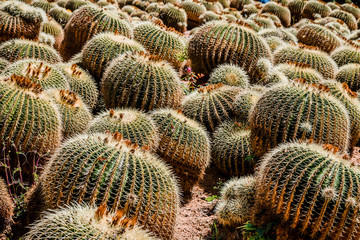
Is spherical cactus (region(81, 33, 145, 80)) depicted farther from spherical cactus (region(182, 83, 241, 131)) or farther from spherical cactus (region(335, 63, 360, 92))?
spherical cactus (region(335, 63, 360, 92))

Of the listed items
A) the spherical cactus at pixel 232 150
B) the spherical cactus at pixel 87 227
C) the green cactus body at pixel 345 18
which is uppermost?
the spherical cactus at pixel 87 227

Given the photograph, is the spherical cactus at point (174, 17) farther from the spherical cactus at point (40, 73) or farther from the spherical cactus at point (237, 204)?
the spherical cactus at point (237, 204)

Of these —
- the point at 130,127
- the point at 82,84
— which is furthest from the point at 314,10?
the point at 130,127

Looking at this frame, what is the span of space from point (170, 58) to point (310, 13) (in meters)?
10.4

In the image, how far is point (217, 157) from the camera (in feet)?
16.7

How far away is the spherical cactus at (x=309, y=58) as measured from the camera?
21.6 feet

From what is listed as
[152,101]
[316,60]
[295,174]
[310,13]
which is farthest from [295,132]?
[310,13]

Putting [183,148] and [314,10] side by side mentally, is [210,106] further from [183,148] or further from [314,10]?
[314,10]

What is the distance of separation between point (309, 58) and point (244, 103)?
195 cm

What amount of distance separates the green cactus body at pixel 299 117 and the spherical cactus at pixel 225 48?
2.37 meters

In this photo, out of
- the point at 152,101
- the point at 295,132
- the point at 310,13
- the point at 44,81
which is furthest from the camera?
the point at 310,13

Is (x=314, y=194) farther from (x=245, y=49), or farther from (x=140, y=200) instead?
(x=245, y=49)

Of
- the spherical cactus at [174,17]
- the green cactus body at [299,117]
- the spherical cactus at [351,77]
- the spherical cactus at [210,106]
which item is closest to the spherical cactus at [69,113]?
the spherical cactus at [210,106]

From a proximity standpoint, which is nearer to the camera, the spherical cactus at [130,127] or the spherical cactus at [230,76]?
the spherical cactus at [130,127]
